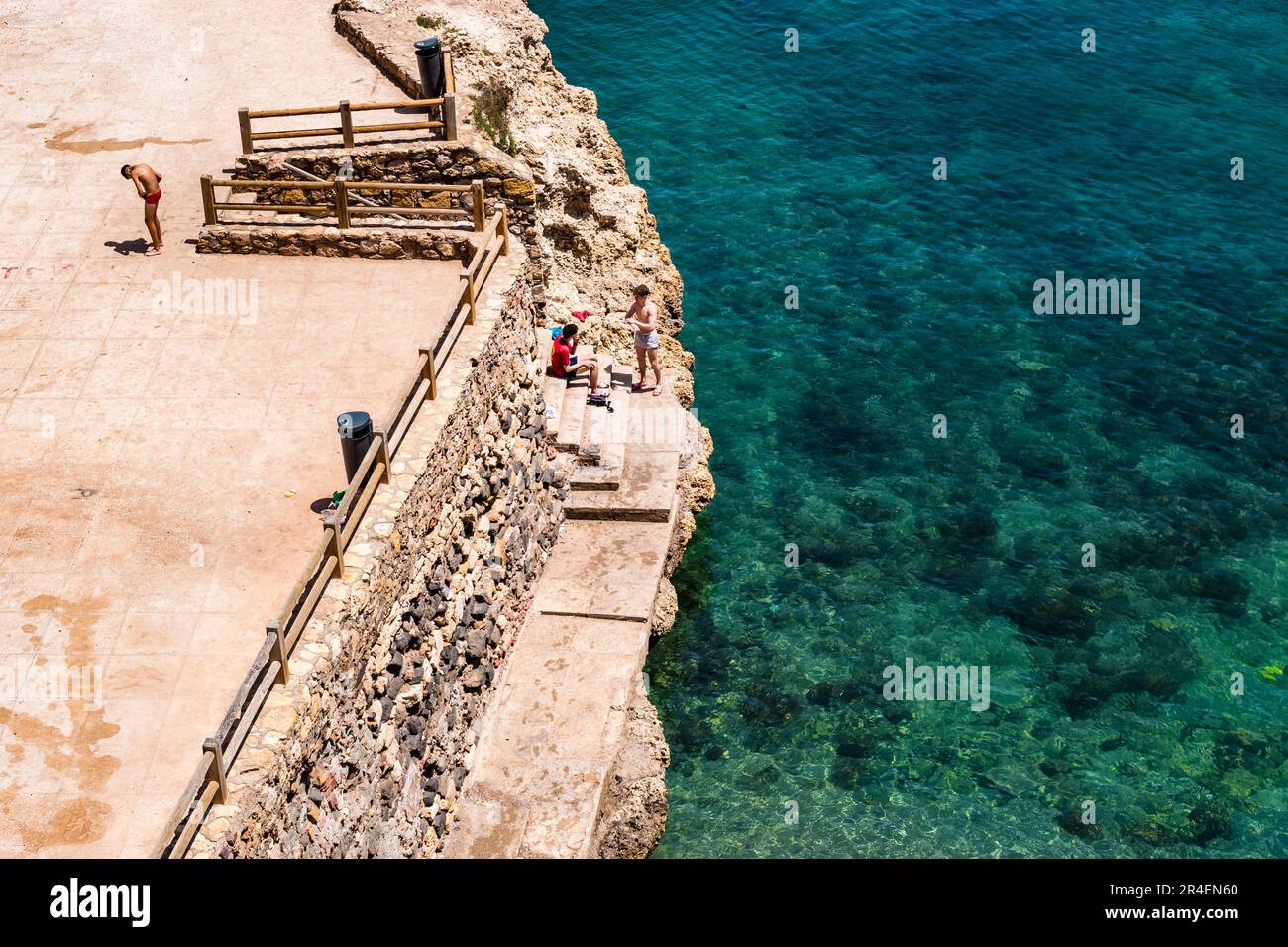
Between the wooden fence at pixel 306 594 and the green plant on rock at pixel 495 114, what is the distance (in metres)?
5.34

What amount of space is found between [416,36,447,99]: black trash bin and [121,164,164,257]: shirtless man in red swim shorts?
223 inches

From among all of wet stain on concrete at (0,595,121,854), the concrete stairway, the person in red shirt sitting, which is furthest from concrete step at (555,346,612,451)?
wet stain on concrete at (0,595,121,854)

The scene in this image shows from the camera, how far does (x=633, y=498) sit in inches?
1093

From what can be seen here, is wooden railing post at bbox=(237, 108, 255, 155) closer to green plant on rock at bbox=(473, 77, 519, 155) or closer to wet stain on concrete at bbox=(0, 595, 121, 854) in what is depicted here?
green plant on rock at bbox=(473, 77, 519, 155)

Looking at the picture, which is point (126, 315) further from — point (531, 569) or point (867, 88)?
point (867, 88)

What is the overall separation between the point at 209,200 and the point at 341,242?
257cm

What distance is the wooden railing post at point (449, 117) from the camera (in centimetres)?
2664

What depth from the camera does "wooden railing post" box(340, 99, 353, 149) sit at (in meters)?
26.4

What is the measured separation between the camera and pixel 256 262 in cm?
2562

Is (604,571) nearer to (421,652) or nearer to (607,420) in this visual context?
(607,420)

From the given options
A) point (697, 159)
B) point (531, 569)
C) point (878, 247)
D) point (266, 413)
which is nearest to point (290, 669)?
point (266, 413)

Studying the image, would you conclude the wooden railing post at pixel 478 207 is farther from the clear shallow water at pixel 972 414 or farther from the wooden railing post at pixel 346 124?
the clear shallow water at pixel 972 414

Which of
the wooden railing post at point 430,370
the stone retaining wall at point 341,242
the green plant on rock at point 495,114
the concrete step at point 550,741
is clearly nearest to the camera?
the wooden railing post at point 430,370

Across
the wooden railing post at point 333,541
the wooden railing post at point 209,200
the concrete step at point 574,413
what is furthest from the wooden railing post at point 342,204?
the wooden railing post at point 333,541
